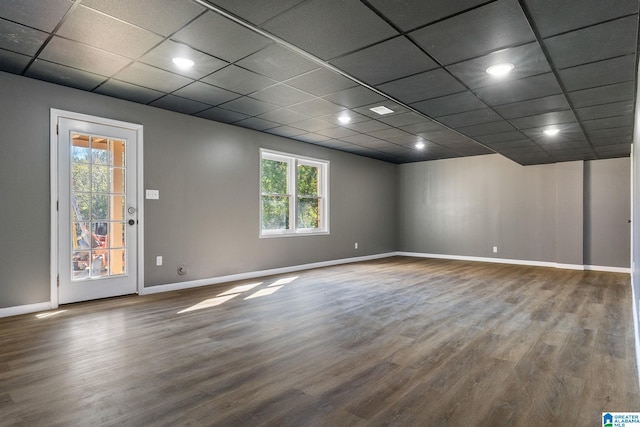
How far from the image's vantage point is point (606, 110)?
161 inches

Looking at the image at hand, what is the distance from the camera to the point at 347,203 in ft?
26.0

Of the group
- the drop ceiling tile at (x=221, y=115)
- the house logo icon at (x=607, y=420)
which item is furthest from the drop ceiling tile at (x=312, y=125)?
the house logo icon at (x=607, y=420)

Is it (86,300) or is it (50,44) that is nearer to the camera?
(50,44)

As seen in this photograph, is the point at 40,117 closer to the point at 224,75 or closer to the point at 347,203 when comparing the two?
the point at 224,75

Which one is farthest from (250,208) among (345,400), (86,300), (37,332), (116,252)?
(345,400)

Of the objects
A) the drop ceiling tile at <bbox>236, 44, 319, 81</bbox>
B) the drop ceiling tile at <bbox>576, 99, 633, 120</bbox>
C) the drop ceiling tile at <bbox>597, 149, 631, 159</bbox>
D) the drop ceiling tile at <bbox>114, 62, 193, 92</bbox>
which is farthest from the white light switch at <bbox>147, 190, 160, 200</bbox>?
the drop ceiling tile at <bbox>597, 149, 631, 159</bbox>

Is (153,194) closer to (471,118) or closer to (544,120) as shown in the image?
(471,118)

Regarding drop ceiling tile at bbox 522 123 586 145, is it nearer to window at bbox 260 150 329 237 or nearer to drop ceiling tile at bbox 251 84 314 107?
drop ceiling tile at bbox 251 84 314 107

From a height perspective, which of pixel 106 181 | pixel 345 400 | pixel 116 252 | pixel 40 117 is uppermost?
pixel 40 117

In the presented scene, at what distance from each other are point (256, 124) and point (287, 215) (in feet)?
6.08

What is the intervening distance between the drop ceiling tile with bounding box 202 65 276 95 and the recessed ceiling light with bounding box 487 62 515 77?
2052mm

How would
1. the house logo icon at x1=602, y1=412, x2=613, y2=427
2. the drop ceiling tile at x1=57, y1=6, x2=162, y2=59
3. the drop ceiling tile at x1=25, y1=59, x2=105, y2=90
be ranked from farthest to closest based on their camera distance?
the drop ceiling tile at x1=25, y1=59, x2=105, y2=90 → the drop ceiling tile at x1=57, y1=6, x2=162, y2=59 → the house logo icon at x1=602, y1=412, x2=613, y2=427

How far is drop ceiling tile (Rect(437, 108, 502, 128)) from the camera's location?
4311 millimetres

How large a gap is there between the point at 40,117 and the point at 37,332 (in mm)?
2237
